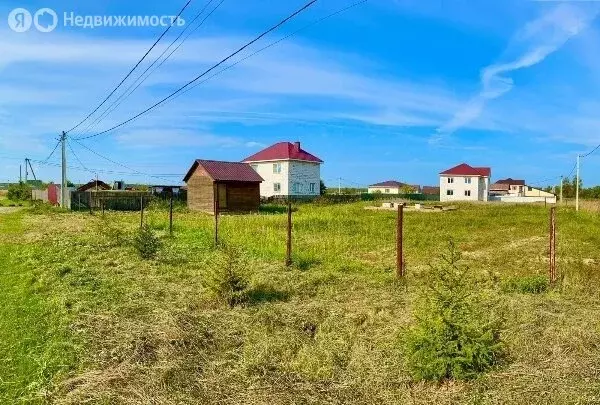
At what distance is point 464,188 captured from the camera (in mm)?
61250

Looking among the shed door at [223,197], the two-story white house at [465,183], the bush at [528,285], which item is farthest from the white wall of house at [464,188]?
the bush at [528,285]

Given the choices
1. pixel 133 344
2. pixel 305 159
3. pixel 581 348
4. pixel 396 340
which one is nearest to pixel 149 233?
pixel 133 344

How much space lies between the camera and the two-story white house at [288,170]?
152ft

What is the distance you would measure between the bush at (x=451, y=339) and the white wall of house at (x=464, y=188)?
5905 cm

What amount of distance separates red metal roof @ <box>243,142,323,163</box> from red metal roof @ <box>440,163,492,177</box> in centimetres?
2175

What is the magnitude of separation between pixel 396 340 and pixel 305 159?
1677 inches

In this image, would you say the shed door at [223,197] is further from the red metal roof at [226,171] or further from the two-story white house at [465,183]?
the two-story white house at [465,183]

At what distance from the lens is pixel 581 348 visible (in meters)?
4.68

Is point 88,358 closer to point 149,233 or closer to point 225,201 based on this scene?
point 149,233

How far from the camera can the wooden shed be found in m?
29.1

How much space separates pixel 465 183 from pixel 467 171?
1549mm

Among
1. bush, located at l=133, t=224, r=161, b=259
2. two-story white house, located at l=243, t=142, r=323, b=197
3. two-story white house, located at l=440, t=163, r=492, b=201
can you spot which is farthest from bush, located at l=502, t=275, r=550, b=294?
two-story white house, located at l=440, t=163, r=492, b=201

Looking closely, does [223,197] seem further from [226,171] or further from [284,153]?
[284,153]

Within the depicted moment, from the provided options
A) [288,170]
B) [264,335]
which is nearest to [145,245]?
[264,335]
